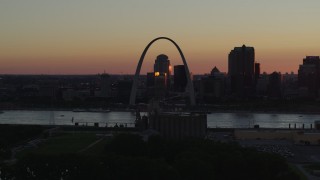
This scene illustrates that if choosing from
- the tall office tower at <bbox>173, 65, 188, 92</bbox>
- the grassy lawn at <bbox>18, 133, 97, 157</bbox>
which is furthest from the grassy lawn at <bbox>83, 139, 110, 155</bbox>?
the tall office tower at <bbox>173, 65, 188, 92</bbox>

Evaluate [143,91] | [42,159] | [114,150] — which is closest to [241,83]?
[143,91]

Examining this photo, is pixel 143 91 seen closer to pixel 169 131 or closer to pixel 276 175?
pixel 169 131

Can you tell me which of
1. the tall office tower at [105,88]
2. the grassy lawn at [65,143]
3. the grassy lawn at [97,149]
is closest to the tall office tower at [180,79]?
the tall office tower at [105,88]

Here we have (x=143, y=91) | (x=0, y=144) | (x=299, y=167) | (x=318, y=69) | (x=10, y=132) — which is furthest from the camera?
(x=318, y=69)

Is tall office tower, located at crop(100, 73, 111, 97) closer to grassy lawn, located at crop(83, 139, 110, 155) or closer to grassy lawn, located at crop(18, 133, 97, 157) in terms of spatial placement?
grassy lawn, located at crop(18, 133, 97, 157)

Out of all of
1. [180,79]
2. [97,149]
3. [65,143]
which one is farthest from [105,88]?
[97,149]

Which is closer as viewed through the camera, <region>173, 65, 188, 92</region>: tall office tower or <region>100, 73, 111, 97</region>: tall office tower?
<region>100, 73, 111, 97</region>: tall office tower

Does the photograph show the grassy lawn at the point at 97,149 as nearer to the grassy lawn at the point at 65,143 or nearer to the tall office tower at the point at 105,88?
the grassy lawn at the point at 65,143

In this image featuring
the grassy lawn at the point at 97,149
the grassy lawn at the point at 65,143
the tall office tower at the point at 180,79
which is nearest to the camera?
the grassy lawn at the point at 97,149
